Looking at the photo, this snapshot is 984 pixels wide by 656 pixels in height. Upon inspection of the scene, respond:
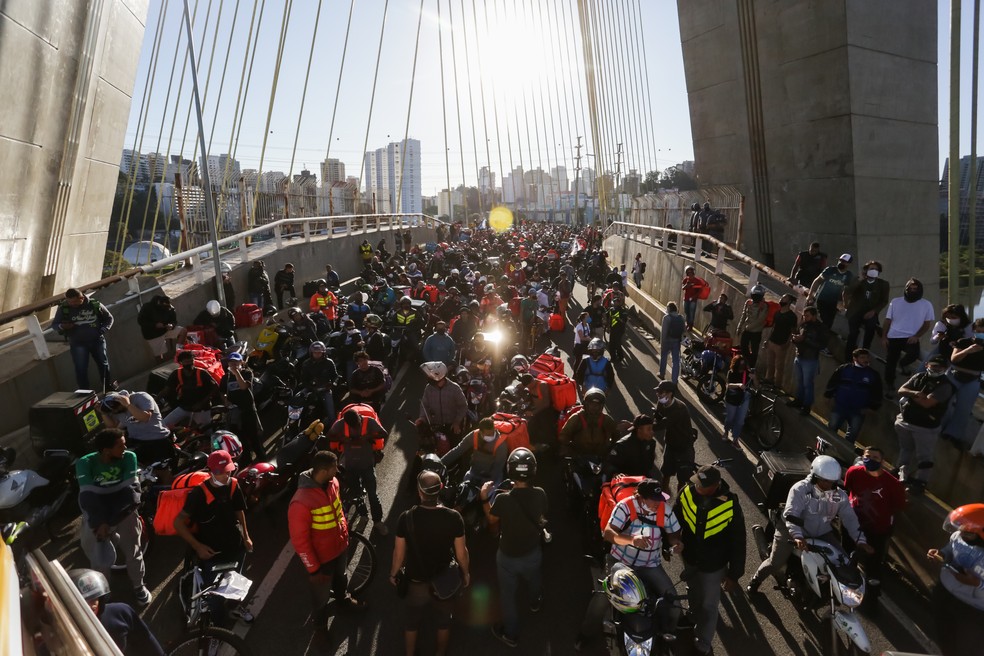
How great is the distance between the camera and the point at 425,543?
13.2 ft

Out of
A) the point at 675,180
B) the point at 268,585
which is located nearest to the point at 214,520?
the point at 268,585

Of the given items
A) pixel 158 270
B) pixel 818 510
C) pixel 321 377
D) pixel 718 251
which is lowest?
pixel 818 510

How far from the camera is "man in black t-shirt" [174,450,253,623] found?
4.28 m

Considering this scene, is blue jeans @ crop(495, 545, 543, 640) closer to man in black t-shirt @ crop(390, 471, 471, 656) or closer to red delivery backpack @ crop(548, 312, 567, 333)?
man in black t-shirt @ crop(390, 471, 471, 656)

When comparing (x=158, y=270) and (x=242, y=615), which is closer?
(x=242, y=615)

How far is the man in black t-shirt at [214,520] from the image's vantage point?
4.28 meters

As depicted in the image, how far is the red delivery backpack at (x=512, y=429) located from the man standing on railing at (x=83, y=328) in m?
5.75

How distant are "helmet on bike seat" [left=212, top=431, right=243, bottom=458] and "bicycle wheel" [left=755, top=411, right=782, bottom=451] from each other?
7489 millimetres

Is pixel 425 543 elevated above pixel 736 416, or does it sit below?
above

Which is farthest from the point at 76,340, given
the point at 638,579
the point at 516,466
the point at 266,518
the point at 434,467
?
the point at 638,579

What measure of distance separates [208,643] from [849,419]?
25.6 ft

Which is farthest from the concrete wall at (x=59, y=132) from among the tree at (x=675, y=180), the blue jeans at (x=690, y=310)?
the tree at (x=675, y=180)

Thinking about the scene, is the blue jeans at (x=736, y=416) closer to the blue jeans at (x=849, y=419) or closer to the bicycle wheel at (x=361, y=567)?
the blue jeans at (x=849, y=419)

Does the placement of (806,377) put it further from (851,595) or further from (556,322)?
(556,322)
